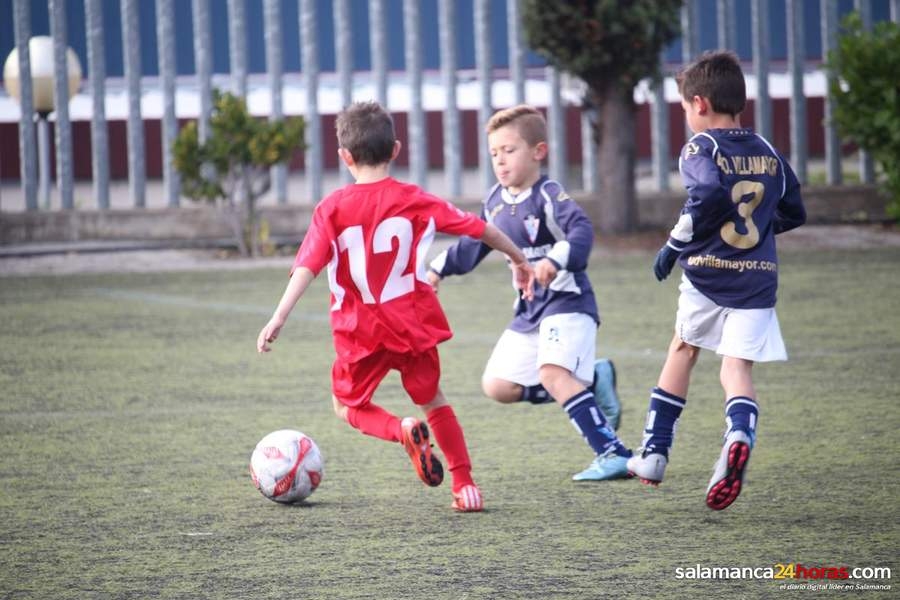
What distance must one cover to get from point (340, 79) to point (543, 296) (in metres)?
10.7

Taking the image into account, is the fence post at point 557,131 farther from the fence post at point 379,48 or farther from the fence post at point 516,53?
the fence post at point 379,48

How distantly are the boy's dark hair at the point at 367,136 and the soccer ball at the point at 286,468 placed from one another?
3.14 ft

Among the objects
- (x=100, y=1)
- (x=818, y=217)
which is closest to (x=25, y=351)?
(x=100, y=1)

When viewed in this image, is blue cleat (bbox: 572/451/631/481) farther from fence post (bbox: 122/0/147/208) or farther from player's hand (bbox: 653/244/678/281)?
fence post (bbox: 122/0/147/208)

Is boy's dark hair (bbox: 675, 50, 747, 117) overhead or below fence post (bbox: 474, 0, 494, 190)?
below

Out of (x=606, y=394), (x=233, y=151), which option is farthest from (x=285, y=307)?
(x=233, y=151)

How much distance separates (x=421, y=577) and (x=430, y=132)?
53.3 feet

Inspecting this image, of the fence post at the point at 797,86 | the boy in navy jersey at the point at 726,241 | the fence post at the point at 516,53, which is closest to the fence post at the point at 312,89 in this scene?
the fence post at the point at 516,53

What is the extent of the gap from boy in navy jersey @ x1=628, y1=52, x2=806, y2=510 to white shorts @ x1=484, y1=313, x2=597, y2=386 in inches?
18.5

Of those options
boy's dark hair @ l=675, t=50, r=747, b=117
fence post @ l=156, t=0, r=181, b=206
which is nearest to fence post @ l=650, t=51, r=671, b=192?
fence post @ l=156, t=0, r=181, b=206

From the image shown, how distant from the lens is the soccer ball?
4.79 m

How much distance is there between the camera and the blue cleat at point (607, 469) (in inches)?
Result: 200

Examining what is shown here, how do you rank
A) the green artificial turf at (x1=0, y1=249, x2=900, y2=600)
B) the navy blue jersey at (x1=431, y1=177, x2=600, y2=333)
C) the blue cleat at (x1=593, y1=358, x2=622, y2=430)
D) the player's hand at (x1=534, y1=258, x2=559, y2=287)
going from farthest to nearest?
the blue cleat at (x1=593, y1=358, x2=622, y2=430) < the navy blue jersey at (x1=431, y1=177, x2=600, y2=333) < the player's hand at (x1=534, y1=258, x2=559, y2=287) < the green artificial turf at (x1=0, y1=249, x2=900, y2=600)

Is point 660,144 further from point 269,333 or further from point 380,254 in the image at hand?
point 269,333
